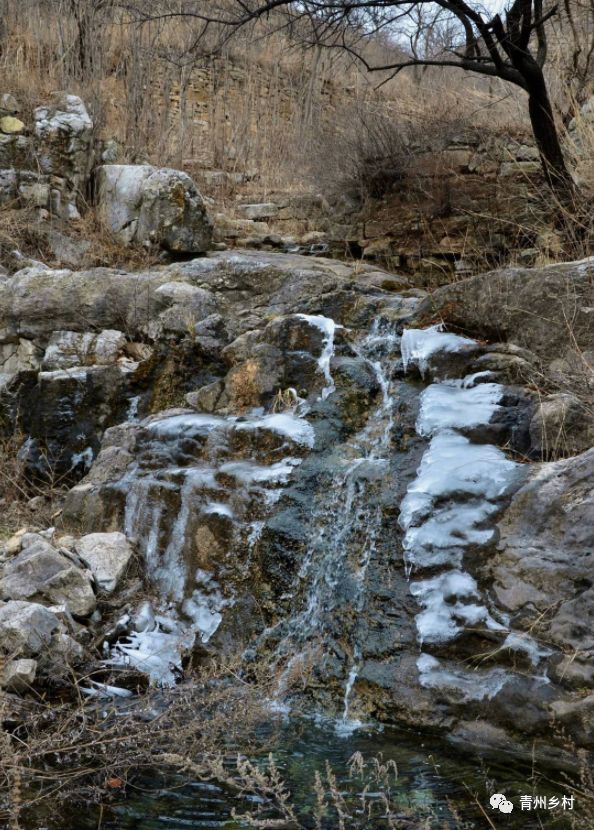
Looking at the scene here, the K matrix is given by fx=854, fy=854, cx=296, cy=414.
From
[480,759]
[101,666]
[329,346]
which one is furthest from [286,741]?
[329,346]

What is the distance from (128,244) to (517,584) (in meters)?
5.75

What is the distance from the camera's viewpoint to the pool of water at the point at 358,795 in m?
2.81

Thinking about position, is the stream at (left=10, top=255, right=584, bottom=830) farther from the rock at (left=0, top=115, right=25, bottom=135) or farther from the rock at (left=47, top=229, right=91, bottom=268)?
the rock at (left=0, top=115, right=25, bottom=135)

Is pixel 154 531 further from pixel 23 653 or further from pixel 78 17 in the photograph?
pixel 78 17

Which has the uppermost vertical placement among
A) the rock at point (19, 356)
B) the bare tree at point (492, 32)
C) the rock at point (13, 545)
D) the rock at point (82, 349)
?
the bare tree at point (492, 32)

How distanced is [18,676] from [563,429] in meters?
2.85

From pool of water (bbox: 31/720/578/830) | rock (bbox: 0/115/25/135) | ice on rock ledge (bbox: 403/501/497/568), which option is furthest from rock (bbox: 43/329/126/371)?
pool of water (bbox: 31/720/578/830)

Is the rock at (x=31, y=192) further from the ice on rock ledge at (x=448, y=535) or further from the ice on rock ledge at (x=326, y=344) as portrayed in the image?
the ice on rock ledge at (x=448, y=535)

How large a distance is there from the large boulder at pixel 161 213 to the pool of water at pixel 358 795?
5.65 metres

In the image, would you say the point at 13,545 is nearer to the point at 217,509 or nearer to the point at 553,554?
the point at 217,509

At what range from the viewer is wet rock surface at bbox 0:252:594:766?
12.1 feet

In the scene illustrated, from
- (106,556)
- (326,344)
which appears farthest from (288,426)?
(106,556)

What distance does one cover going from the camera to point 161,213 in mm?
8148

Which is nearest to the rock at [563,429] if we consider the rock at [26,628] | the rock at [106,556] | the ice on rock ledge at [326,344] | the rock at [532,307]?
the rock at [532,307]
